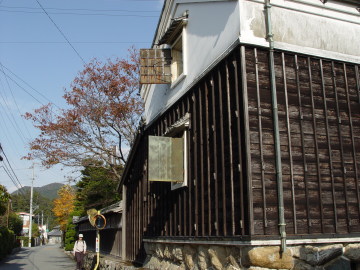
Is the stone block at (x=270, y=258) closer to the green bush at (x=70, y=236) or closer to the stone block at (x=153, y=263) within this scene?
the stone block at (x=153, y=263)

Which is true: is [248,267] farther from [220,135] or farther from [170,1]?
[170,1]

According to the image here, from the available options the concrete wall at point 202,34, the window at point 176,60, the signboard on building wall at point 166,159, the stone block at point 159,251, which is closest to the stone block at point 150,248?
the stone block at point 159,251

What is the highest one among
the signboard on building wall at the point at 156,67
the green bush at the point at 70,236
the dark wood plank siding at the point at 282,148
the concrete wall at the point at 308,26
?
A: the signboard on building wall at the point at 156,67

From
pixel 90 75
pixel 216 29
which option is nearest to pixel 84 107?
pixel 90 75

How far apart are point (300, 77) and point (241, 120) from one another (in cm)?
181

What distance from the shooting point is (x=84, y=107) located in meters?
24.3

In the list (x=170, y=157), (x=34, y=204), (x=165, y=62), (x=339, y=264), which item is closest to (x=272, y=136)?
(x=339, y=264)

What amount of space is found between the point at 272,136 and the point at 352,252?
9.48ft

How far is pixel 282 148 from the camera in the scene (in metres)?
8.23

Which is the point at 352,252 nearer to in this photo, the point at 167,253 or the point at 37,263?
the point at 167,253

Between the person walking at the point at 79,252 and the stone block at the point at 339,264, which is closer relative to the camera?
the stone block at the point at 339,264

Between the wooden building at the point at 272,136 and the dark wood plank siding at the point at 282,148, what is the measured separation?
2 centimetres

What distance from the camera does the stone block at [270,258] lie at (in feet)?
24.4

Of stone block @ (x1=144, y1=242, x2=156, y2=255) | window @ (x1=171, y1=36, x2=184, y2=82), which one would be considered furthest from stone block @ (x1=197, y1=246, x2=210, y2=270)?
window @ (x1=171, y1=36, x2=184, y2=82)
